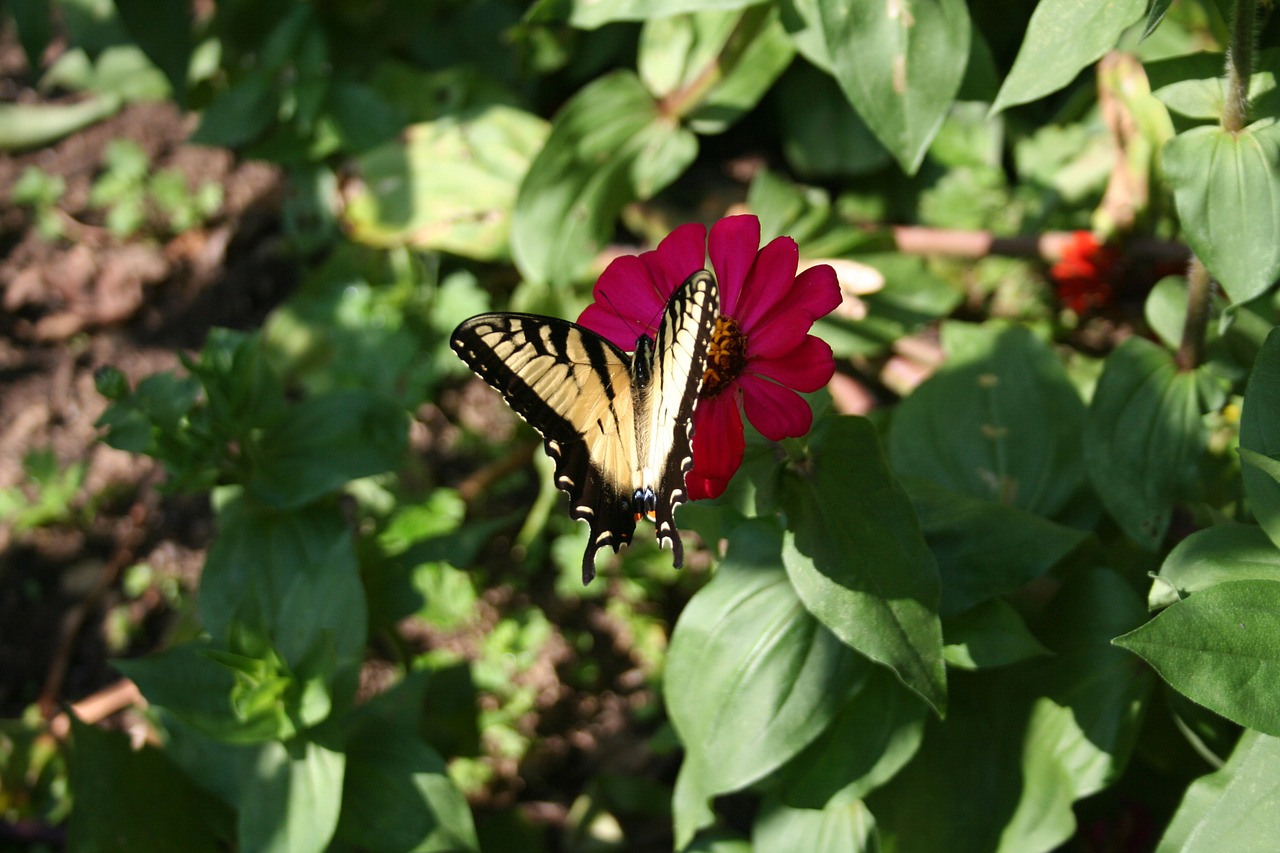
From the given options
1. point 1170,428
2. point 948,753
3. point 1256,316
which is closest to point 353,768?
point 948,753

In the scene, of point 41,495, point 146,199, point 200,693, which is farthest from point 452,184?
point 200,693

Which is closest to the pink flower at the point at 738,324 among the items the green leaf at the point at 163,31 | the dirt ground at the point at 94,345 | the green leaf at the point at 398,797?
the green leaf at the point at 398,797

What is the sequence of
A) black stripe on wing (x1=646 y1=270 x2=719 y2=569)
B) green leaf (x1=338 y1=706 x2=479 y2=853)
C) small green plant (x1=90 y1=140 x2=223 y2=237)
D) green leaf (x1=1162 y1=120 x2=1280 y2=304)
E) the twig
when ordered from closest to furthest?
1. black stripe on wing (x1=646 y1=270 x2=719 y2=569)
2. green leaf (x1=1162 y1=120 x2=1280 y2=304)
3. green leaf (x1=338 y1=706 x2=479 y2=853)
4. the twig
5. small green plant (x1=90 y1=140 x2=223 y2=237)

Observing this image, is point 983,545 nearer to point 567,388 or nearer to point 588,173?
point 567,388

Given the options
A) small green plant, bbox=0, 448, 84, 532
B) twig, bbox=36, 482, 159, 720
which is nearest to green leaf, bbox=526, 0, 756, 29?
twig, bbox=36, 482, 159, 720

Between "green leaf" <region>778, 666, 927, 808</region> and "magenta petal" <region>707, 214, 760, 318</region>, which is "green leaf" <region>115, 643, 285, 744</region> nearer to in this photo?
"green leaf" <region>778, 666, 927, 808</region>

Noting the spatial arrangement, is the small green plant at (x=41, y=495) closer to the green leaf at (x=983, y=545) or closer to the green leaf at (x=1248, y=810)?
the green leaf at (x=983, y=545)
